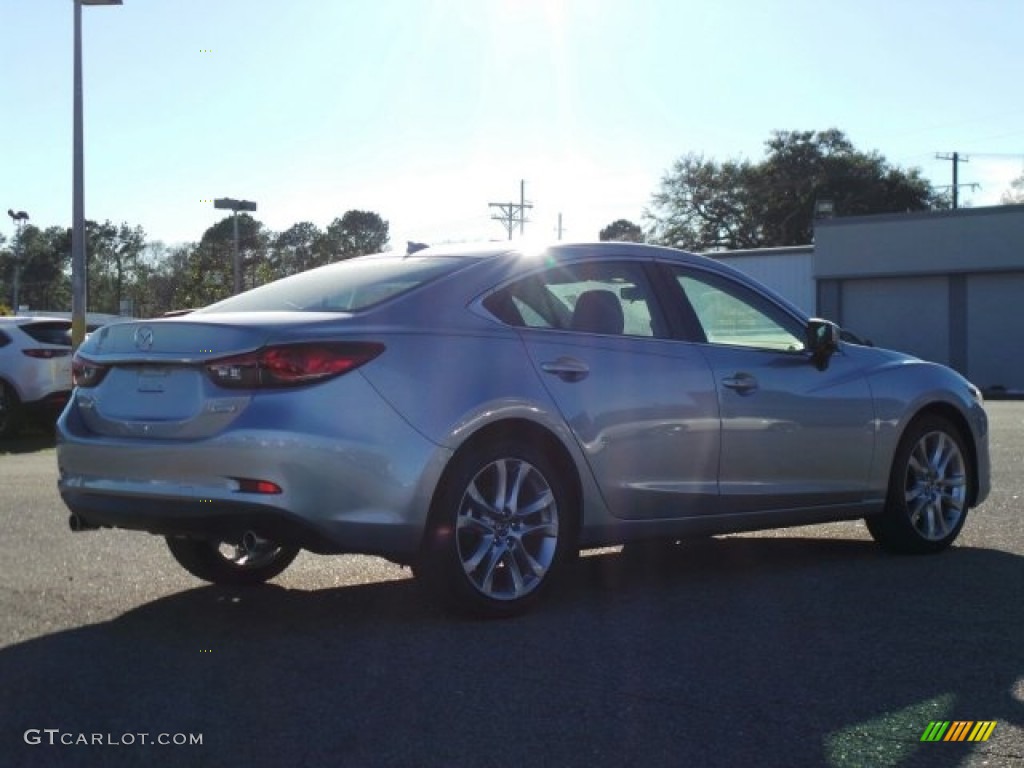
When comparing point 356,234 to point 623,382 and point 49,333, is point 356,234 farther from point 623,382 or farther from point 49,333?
point 623,382

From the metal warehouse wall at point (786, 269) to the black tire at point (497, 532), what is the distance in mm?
38565

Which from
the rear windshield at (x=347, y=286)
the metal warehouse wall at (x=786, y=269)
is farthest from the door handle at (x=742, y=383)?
the metal warehouse wall at (x=786, y=269)

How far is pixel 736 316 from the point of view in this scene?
6.52 meters

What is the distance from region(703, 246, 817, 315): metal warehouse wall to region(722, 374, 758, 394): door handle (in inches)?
1476

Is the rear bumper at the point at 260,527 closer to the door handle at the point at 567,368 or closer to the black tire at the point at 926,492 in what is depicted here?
the door handle at the point at 567,368

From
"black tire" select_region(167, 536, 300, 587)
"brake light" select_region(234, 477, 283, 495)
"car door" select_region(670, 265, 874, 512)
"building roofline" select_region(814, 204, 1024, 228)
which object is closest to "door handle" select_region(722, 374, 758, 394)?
"car door" select_region(670, 265, 874, 512)

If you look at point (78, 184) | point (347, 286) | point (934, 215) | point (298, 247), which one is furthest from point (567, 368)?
point (298, 247)

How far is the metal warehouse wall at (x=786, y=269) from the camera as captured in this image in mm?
43406

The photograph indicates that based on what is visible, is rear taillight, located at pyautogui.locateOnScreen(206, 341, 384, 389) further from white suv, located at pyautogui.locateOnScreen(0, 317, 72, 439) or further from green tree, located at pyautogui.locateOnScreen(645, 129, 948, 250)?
green tree, located at pyautogui.locateOnScreen(645, 129, 948, 250)

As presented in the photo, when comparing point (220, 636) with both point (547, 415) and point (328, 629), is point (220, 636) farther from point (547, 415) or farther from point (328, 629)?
point (547, 415)

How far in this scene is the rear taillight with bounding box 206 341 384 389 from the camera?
4879 millimetres

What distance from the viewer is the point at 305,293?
5.72 meters

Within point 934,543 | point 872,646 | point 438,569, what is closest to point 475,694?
point 438,569

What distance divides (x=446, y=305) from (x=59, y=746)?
2.38 metres
